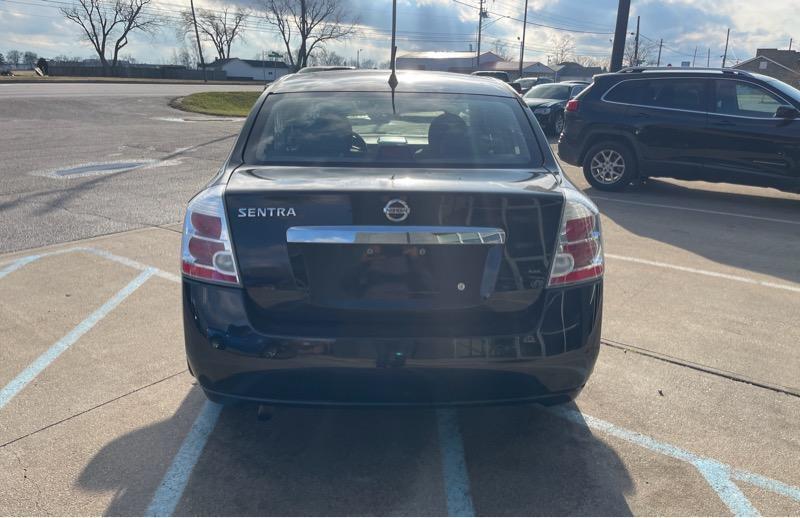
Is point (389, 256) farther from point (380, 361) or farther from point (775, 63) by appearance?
point (775, 63)

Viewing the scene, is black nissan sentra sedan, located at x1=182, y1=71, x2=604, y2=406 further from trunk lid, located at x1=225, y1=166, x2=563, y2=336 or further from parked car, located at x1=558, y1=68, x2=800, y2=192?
parked car, located at x1=558, y1=68, x2=800, y2=192

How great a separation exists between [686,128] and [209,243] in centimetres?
825

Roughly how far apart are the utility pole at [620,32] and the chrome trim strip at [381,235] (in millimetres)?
16651

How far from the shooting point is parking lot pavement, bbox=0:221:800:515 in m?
2.62

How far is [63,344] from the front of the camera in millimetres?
4004

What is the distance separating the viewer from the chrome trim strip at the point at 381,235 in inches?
98.1

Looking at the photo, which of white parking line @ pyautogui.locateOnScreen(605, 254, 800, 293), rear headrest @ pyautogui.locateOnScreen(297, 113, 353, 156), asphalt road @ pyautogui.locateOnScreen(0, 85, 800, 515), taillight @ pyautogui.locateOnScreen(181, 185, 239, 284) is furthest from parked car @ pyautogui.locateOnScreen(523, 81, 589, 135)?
taillight @ pyautogui.locateOnScreen(181, 185, 239, 284)

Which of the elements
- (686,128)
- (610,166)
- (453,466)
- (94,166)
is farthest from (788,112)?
(94,166)

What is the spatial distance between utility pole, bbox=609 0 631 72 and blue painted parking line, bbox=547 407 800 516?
53.1 ft

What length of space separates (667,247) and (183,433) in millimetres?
5370

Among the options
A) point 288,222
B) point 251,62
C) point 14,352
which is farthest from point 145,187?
point 251,62

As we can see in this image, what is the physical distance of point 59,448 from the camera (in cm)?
292

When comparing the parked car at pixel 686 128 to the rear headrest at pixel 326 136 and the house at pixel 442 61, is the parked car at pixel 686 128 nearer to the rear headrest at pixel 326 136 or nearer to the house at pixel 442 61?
the rear headrest at pixel 326 136

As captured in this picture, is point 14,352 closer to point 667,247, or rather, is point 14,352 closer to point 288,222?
point 288,222
